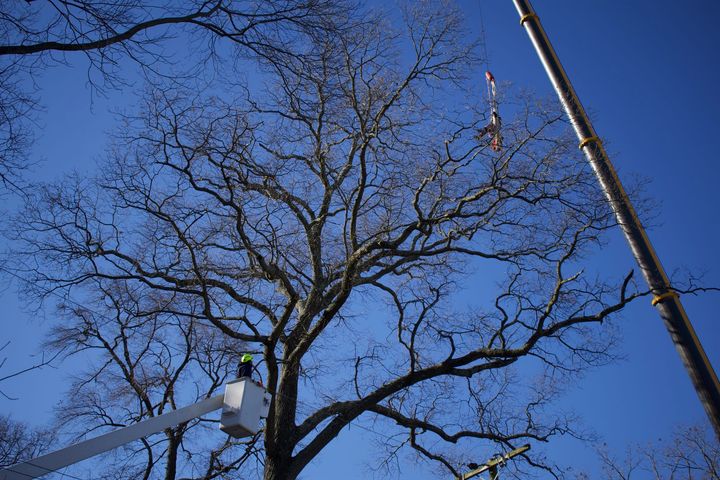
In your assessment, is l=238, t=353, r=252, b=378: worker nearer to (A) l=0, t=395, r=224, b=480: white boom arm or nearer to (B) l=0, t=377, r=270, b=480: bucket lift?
(B) l=0, t=377, r=270, b=480: bucket lift

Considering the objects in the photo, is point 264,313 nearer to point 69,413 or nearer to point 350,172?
point 350,172

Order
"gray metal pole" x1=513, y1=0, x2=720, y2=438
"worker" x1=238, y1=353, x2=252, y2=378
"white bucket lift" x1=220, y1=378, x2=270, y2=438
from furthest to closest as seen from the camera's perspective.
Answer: "gray metal pole" x1=513, y1=0, x2=720, y2=438 < "worker" x1=238, y1=353, x2=252, y2=378 < "white bucket lift" x1=220, y1=378, x2=270, y2=438

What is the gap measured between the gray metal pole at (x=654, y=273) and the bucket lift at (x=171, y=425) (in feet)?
18.5

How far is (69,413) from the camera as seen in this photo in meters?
10.0

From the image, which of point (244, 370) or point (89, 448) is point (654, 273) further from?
point (89, 448)

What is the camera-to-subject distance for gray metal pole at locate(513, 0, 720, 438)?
8.22m

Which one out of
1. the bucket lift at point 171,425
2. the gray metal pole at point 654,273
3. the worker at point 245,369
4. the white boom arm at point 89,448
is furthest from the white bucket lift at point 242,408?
the gray metal pole at point 654,273

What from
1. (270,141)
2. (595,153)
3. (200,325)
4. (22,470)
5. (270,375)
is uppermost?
(270,141)

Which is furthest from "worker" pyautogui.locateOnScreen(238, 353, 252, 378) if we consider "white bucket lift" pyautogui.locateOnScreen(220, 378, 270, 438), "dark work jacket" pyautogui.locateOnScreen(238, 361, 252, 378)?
"white bucket lift" pyautogui.locateOnScreen(220, 378, 270, 438)

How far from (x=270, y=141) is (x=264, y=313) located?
102 inches

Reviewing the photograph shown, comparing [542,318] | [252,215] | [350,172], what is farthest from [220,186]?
[542,318]

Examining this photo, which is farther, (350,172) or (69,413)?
(350,172)

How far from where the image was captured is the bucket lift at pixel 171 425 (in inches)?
182

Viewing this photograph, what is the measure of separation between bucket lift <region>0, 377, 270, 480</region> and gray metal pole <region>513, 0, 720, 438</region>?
5631 millimetres
